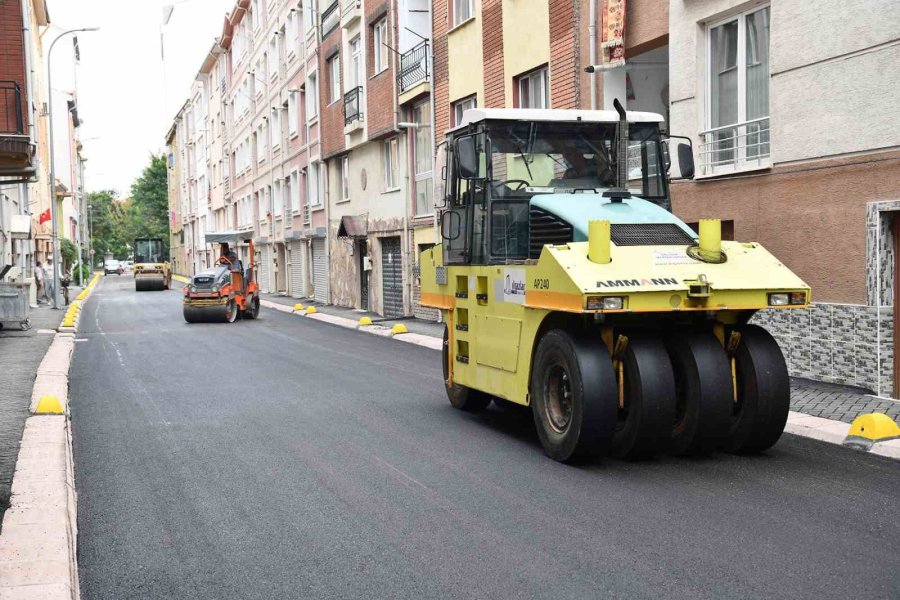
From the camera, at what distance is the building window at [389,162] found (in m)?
27.4

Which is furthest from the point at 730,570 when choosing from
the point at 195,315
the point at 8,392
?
the point at 195,315

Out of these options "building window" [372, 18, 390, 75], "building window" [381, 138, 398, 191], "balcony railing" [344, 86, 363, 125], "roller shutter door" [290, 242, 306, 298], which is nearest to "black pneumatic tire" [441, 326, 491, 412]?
"building window" [381, 138, 398, 191]

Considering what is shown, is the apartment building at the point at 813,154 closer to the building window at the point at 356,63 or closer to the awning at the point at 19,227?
the building window at the point at 356,63

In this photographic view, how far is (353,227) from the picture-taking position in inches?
1177

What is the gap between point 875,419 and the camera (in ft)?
25.7

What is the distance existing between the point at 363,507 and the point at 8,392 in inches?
291

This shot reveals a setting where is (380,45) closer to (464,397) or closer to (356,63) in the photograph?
(356,63)

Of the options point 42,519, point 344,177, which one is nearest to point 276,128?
point 344,177

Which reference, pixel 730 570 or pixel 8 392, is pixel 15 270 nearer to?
pixel 8 392

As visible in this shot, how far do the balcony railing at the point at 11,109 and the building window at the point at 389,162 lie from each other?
11021 mm

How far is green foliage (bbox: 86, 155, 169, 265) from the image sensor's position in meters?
111

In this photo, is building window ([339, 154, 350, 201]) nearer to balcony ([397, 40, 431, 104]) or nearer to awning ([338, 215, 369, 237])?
awning ([338, 215, 369, 237])

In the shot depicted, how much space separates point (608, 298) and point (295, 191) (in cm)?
3448

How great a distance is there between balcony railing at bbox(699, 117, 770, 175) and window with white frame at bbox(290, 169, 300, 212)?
28.1 m
